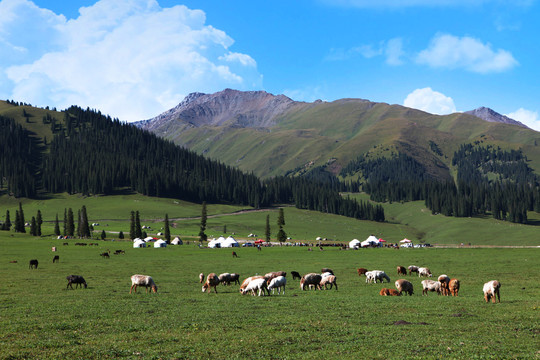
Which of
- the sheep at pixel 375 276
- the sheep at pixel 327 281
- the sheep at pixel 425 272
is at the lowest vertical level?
the sheep at pixel 425 272

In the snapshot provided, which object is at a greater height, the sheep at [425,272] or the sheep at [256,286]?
the sheep at [256,286]

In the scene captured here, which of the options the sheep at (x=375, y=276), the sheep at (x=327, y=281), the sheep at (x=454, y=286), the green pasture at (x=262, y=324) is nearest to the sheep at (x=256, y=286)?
the green pasture at (x=262, y=324)

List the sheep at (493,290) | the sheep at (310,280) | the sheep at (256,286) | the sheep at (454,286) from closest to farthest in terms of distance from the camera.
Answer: the sheep at (493,290), the sheep at (454,286), the sheep at (256,286), the sheep at (310,280)

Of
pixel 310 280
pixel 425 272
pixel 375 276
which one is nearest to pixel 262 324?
pixel 310 280

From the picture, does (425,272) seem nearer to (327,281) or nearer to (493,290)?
(327,281)

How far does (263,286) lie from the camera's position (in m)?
35.0

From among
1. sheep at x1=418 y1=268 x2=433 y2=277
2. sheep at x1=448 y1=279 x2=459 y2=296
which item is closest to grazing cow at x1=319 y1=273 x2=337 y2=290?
sheep at x1=448 y1=279 x2=459 y2=296

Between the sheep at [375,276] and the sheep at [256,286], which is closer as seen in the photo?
the sheep at [256,286]

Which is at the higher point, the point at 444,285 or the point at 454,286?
the point at 454,286

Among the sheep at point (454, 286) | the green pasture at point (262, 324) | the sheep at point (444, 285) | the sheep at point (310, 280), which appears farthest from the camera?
the sheep at point (310, 280)

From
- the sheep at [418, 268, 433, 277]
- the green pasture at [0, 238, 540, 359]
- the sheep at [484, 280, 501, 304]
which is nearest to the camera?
the green pasture at [0, 238, 540, 359]

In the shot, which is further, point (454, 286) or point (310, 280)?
point (310, 280)

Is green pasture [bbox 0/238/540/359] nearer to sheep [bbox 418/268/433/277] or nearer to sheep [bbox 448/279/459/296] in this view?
sheep [bbox 448/279/459/296]

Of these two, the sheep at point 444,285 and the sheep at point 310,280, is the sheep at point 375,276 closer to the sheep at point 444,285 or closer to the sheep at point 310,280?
the sheep at point 310,280
